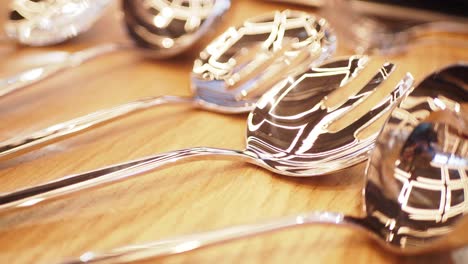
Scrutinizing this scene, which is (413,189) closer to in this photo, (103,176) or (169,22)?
(103,176)

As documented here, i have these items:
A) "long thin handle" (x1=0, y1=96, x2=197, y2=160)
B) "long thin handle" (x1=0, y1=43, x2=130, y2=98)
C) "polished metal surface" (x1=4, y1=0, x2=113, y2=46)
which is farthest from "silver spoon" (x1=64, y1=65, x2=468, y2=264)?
"polished metal surface" (x1=4, y1=0, x2=113, y2=46)

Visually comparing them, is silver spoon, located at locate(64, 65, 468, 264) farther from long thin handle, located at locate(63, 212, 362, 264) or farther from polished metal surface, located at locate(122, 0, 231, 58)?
polished metal surface, located at locate(122, 0, 231, 58)

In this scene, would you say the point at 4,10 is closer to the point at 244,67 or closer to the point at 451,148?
the point at 244,67

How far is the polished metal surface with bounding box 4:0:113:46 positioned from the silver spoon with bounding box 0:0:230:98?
42 millimetres

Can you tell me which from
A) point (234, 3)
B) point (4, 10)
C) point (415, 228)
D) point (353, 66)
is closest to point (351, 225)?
point (415, 228)

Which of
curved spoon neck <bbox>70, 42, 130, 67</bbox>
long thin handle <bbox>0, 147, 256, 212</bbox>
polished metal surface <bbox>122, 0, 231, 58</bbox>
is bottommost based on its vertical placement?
long thin handle <bbox>0, 147, 256, 212</bbox>

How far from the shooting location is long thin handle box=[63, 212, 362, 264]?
235 mm

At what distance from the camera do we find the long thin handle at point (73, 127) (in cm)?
32

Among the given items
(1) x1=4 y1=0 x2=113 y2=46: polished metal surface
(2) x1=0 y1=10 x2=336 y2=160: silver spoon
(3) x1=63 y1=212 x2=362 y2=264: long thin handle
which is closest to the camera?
(3) x1=63 y1=212 x2=362 y2=264: long thin handle

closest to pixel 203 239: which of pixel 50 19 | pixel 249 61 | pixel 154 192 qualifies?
pixel 154 192

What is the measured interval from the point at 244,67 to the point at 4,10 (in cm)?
34

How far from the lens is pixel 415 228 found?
0.27m

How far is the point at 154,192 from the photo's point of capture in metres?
0.31

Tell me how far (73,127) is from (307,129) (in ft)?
0.58
